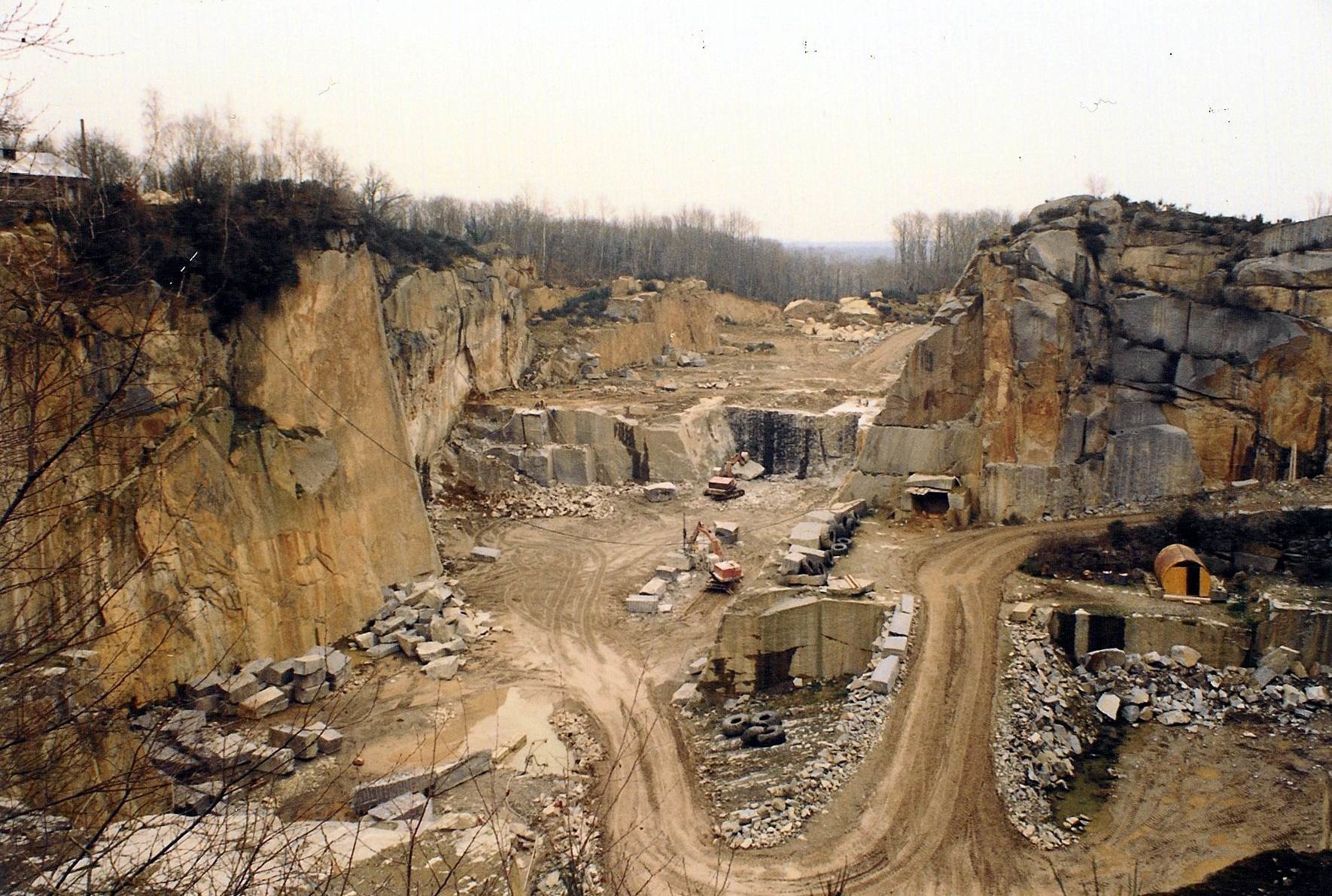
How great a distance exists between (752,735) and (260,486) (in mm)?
9930

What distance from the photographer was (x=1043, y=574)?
17.0m

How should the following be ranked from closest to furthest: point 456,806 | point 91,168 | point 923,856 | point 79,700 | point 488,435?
point 79,700 → point 923,856 → point 456,806 → point 91,168 → point 488,435

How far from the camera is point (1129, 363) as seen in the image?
20.6 m

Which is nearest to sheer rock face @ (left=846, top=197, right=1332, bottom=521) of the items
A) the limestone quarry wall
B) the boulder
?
the boulder

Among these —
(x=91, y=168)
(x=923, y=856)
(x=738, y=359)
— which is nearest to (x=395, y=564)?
(x=91, y=168)

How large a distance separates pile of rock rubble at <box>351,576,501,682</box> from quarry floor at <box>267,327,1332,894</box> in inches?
14.8

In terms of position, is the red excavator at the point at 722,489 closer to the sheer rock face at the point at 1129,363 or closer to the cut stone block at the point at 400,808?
the sheer rock face at the point at 1129,363

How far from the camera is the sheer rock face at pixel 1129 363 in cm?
1944

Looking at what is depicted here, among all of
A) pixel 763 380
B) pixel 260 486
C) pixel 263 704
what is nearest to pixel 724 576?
pixel 263 704

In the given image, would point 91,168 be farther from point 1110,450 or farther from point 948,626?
point 1110,450

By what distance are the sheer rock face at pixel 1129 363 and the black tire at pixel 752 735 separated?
8682 mm

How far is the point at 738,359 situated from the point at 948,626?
31353 millimetres

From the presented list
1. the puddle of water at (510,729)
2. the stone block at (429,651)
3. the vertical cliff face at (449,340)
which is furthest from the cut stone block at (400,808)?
the vertical cliff face at (449,340)

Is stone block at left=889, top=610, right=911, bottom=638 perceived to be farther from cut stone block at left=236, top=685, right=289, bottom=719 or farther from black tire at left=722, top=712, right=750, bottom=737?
cut stone block at left=236, top=685, right=289, bottom=719
